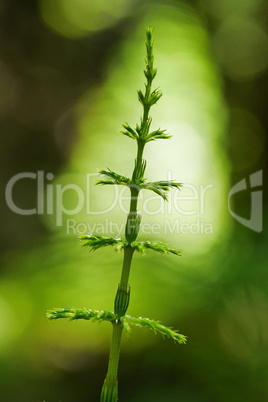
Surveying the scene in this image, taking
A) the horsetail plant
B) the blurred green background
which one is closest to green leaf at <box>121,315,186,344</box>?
the horsetail plant

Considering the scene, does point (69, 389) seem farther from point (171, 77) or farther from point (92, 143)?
point (171, 77)

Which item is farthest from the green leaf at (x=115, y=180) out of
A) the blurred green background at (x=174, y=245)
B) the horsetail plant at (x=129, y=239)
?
the blurred green background at (x=174, y=245)

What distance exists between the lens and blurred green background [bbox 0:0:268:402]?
0.60 meters

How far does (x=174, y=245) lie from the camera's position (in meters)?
0.71

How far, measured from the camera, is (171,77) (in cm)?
104

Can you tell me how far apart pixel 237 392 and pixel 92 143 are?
578 millimetres

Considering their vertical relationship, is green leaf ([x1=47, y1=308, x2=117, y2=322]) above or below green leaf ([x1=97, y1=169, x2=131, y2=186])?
below

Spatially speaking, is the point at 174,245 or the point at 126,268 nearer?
the point at 126,268

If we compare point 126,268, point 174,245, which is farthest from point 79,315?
point 174,245

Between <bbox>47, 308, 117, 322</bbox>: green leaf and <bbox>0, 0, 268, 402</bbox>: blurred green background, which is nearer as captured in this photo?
<bbox>47, 308, 117, 322</bbox>: green leaf

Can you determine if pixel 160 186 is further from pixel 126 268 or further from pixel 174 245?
pixel 174 245

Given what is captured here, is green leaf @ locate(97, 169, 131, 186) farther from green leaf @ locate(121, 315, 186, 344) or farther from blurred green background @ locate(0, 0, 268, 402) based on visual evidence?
blurred green background @ locate(0, 0, 268, 402)

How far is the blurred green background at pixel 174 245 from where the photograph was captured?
596 millimetres

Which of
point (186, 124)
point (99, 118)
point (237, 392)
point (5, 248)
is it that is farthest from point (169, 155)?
point (5, 248)
